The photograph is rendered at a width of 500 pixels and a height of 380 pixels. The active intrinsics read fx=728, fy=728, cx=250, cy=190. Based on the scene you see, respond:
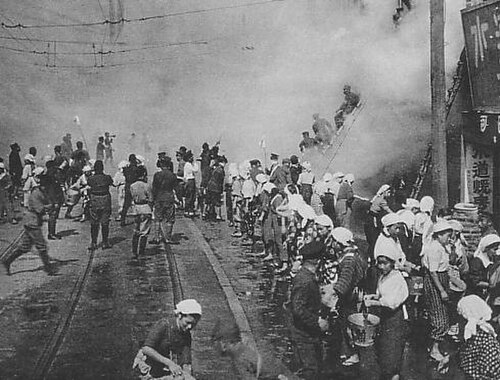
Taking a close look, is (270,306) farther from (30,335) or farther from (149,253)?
(149,253)

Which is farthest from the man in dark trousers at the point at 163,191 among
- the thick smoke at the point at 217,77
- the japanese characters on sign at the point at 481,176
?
the thick smoke at the point at 217,77

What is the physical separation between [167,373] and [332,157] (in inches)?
595

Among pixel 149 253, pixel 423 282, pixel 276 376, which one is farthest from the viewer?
pixel 149 253

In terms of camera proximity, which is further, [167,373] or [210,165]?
[210,165]

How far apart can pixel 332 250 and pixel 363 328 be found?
3.66ft

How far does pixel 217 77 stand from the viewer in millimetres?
26453

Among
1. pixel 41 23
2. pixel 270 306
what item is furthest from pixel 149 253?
pixel 41 23

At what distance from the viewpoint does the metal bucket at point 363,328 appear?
22.8 feet

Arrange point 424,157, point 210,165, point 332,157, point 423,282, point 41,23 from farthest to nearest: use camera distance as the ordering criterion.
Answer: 1. point 41,23
2. point 332,157
3. point 210,165
4. point 424,157
5. point 423,282

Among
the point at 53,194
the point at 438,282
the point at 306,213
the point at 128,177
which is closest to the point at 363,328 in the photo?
the point at 438,282

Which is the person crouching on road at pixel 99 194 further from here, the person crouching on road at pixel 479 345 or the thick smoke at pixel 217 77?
the person crouching on road at pixel 479 345

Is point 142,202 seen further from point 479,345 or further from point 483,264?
point 479,345

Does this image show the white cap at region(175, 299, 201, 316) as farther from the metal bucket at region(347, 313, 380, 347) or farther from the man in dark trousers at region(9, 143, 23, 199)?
the man in dark trousers at region(9, 143, 23, 199)

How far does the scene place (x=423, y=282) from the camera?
8273 millimetres
